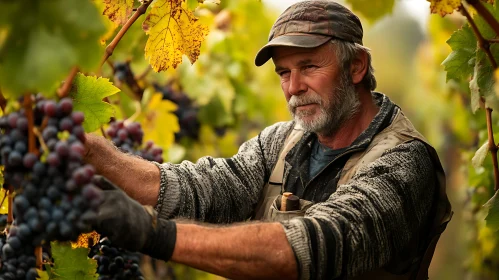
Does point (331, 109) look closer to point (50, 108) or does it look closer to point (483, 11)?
point (483, 11)

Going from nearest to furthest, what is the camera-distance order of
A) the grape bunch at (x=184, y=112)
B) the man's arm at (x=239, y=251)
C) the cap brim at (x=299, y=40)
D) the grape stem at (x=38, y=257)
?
the grape stem at (x=38, y=257)
the man's arm at (x=239, y=251)
the cap brim at (x=299, y=40)
the grape bunch at (x=184, y=112)

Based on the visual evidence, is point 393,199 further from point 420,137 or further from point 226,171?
point 226,171

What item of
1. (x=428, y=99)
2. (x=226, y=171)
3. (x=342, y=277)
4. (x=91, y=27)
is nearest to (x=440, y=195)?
(x=342, y=277)

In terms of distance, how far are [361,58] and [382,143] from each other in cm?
62

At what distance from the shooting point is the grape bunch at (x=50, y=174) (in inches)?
Answer: 84.1

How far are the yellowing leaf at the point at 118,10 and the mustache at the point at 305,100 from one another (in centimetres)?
102

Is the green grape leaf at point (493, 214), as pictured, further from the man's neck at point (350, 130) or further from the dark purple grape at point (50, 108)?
the dark purple grape at point (50, 108)

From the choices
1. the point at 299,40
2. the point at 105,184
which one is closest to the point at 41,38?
the point at 105,184

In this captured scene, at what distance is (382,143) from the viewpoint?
3.46 metres

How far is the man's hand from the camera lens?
2344mm

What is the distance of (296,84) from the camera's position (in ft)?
12.2

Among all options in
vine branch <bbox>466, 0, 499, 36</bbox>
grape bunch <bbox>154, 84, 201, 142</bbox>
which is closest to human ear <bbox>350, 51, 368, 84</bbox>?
vine branch <bbox>466, 0, 499, 36</bbox>

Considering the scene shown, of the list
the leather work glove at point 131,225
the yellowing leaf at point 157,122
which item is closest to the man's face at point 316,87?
the leather work glove at point 131,225

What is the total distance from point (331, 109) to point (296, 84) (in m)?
0.21
